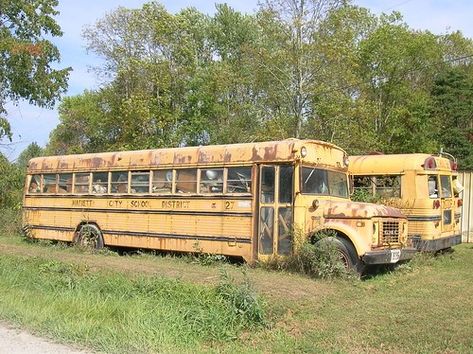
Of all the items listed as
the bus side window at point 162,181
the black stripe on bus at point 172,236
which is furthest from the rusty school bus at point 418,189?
the bus side window at point 162,181

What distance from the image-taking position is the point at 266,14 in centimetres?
2358

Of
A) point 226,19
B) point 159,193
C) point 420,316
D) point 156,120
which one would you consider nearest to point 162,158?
point 159,193

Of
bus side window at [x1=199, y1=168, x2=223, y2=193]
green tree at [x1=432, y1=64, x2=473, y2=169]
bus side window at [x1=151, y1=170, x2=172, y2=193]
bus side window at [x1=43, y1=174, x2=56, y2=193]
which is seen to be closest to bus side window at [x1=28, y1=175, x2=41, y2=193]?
bus side window at [x1=43, y1=174, x2=56, y2=193]

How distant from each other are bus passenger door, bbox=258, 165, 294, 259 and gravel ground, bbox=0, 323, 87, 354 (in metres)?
5.52

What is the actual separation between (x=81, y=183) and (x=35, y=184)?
2.22 m

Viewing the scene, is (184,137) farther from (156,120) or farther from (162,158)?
(162,158)

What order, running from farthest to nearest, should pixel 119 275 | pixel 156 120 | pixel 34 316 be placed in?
pixel 156 120, pixel 119 275, pixel 34 316

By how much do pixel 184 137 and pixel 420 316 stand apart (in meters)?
33.1

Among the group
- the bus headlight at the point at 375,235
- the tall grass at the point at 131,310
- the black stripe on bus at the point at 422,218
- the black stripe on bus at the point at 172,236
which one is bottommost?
the tall grass at the point at 131,310

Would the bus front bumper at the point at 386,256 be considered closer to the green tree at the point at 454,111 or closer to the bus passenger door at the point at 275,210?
the bus passenger door at the point at 275,210

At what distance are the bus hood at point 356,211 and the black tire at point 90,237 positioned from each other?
6366mm

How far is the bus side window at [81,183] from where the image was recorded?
14.7 metres

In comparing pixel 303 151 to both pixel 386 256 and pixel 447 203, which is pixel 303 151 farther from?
pixel 447 203

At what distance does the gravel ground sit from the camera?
222 inches
